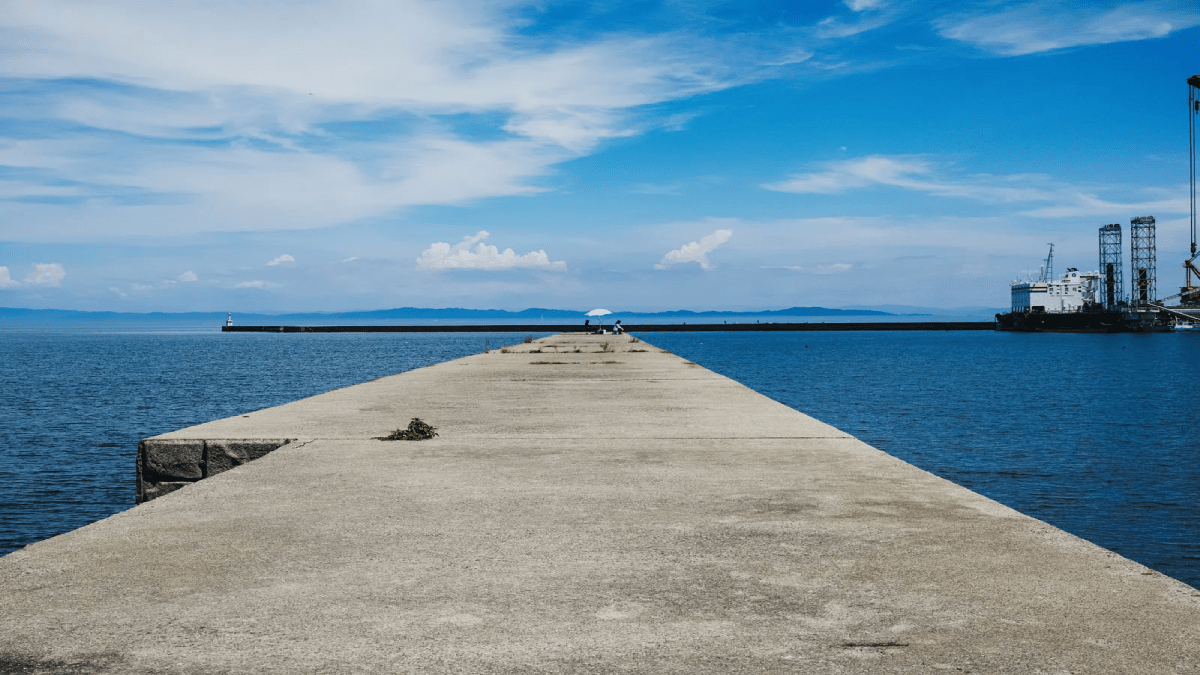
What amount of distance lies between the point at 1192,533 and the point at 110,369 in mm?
53961

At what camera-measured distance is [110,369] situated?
2057 inches

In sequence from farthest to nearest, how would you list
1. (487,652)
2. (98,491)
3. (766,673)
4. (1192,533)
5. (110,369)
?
(110,369), (98,491), (1192,533), (487,652), (766,673)

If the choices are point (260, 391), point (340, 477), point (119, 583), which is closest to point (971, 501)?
point (340, 477)

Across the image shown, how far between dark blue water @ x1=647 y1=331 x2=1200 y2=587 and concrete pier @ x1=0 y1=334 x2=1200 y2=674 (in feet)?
20.2

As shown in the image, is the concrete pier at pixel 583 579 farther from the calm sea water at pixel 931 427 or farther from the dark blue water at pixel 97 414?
the dark blue water at pixel 97 414

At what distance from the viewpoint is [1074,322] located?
121562 millimetres

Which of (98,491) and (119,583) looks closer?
(119,583)

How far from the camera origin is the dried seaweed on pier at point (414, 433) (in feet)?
30.5

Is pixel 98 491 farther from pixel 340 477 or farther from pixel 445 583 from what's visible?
pixel 445 583

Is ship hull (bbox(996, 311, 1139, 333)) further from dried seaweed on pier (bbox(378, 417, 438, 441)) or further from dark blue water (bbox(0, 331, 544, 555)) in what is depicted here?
dried seaweed on pier (bbox(378, 417, 438, 441))

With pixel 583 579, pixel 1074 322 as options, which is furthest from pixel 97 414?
pixel 1074 322

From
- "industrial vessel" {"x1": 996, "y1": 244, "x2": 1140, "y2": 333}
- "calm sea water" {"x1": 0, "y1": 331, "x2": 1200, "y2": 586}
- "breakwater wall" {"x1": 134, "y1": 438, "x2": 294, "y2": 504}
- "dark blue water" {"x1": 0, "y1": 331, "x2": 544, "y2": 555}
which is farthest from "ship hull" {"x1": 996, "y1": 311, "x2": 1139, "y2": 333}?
"breakwater wall" {"x1": 134, "y1": 438, "x2": 294, "y2": 504}

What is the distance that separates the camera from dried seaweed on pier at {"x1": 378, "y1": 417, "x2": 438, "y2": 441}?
30.5ft

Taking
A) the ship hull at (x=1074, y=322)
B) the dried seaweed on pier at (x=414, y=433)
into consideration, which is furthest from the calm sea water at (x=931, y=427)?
the ship hull at (x=1074, y=322)
